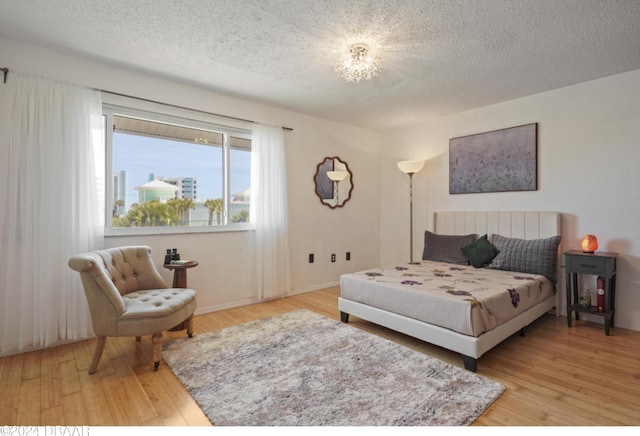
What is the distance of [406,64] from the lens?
2.99 meters

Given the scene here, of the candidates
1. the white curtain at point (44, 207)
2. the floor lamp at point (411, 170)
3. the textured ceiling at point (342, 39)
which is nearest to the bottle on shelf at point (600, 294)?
the textured ceiling at point (342, 39)

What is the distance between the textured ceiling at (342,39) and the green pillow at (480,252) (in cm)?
175

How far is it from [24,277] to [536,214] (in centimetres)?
497

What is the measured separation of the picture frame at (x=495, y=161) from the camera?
374cm

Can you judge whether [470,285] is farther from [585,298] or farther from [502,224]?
[502,224]

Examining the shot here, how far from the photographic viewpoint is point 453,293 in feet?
8.39

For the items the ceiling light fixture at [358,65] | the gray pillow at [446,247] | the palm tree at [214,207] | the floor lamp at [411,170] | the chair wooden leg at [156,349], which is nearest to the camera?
the chair wooden leg at [156,349]

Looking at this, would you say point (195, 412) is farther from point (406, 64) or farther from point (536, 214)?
point (536, 214)

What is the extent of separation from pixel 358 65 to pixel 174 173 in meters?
2.26

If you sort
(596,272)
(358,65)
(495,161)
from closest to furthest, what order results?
1. (358,65)
2. (596,272)
3. (495,161)

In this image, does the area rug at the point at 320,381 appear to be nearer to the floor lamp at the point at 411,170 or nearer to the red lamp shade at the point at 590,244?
the red lamp shade at the point at 590,244

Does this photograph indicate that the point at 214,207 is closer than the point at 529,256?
No

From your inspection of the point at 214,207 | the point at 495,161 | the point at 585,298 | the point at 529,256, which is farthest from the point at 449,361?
the point at 214,207

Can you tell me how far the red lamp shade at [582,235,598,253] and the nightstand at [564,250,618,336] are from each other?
5cm
